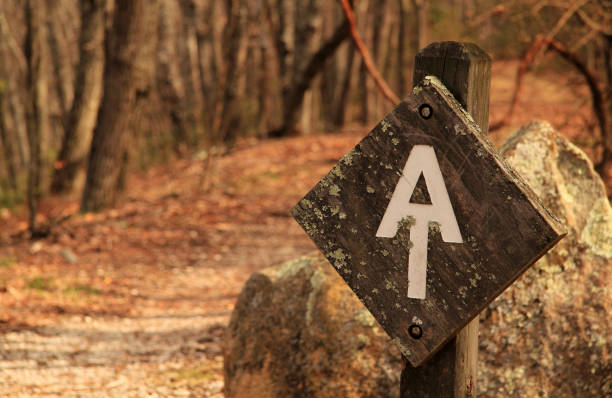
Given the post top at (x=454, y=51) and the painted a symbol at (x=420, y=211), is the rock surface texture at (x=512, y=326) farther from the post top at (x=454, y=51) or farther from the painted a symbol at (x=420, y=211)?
the post top at (x=454, y=51)

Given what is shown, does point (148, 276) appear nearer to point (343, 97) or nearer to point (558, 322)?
point (558, 322)

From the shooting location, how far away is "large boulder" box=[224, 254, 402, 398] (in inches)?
124

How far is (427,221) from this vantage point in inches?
66.3

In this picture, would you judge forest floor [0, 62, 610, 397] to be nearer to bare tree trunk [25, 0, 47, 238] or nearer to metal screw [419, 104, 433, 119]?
bare tree trunk [25, 0, 47, 238]

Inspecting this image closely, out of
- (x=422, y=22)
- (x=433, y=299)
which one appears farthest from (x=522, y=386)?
(x=422, y=22)

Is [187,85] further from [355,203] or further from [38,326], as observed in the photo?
[355,203]

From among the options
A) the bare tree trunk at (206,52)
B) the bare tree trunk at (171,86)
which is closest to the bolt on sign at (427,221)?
the bare tree trunk at (206,52)

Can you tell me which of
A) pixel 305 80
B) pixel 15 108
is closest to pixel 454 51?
pixel 305 80

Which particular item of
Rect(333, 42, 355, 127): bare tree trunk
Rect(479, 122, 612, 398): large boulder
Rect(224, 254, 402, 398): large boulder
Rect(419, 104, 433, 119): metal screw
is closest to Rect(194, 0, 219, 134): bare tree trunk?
Rect(333, 42, 355, 127): bare tree trunk

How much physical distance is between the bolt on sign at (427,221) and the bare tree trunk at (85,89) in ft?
32.1

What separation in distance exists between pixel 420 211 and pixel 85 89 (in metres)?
10.1

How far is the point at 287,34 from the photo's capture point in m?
14.9

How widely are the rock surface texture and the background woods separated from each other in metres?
2.70

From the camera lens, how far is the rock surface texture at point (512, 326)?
3.09 m
